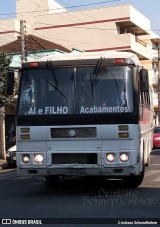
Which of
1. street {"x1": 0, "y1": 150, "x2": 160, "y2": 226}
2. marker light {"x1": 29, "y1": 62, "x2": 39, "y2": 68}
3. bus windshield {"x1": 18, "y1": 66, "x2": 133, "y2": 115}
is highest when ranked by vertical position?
marker light {"x1": 29, "y1": 62, "x2": 39, "y2": 68}

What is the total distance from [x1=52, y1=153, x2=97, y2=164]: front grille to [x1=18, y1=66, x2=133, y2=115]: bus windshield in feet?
3.03

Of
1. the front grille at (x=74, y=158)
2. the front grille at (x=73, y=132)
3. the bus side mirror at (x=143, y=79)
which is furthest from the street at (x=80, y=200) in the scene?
the bus side mirror at (x=143, y=79)

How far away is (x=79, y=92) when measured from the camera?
11031 mm

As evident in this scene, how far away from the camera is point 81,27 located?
176 ft

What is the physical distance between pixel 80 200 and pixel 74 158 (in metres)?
0.91

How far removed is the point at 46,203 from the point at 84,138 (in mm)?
1617

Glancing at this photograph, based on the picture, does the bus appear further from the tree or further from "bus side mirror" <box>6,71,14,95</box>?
the tree

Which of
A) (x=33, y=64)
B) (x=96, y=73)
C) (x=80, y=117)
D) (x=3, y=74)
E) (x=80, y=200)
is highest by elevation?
(x=3, y=74)

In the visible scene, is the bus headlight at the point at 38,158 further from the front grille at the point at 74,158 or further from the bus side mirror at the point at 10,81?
the bus side mirror at the point at 10,81

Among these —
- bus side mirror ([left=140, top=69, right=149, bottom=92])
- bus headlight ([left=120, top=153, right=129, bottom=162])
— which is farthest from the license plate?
bus side mirror ([left=140, top=69, right=149, bottom=92])

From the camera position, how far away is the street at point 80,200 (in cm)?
895

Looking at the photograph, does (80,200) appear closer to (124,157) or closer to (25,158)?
(124,157)

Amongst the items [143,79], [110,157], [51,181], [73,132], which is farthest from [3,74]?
[110,157]

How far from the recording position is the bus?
1070 cm
